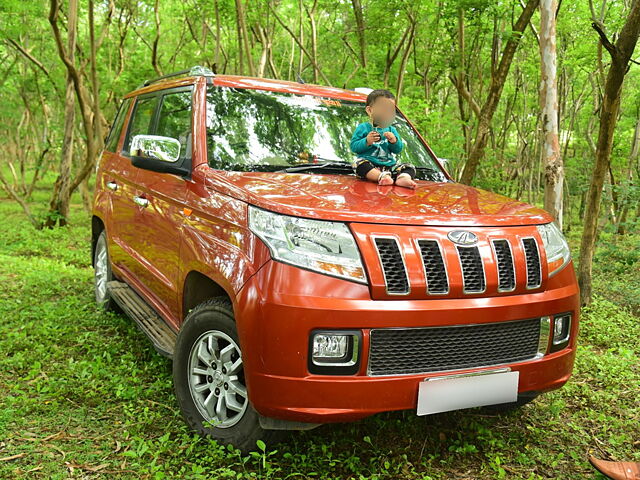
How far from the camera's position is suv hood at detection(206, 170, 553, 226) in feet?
8.16

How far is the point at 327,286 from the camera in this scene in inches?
91.6

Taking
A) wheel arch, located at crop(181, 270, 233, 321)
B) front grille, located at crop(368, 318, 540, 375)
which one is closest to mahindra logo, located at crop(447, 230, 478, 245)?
front grille, located at crop(368, 318, 540, 375)

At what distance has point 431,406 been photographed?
2439 mm

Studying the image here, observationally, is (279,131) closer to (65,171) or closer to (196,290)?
(196,290)

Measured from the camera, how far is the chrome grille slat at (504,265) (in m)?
2.59

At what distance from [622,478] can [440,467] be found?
835mm

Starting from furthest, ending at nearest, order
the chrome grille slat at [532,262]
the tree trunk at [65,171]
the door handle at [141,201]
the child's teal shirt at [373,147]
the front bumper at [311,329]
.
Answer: the tree trunk at [65,171], the door handle at [141,201], the child's teal shirt at [373,147], the chrome grille slat at [532,262], the front bumper at [311,329]

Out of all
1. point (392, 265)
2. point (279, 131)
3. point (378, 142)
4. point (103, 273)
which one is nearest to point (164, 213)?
point (279, 131)

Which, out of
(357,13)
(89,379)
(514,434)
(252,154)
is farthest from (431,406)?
(357,13)

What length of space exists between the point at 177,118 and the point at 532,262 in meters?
2.48

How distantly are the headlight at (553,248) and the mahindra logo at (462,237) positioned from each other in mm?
507

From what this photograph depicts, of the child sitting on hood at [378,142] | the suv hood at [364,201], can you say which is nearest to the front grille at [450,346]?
the suv hood at [364,201]

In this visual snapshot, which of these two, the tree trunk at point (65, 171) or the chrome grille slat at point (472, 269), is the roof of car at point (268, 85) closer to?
the chrome grille slat at point (472, 269)

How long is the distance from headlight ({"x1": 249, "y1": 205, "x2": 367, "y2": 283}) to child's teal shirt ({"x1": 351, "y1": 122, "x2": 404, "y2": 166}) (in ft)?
3.98
